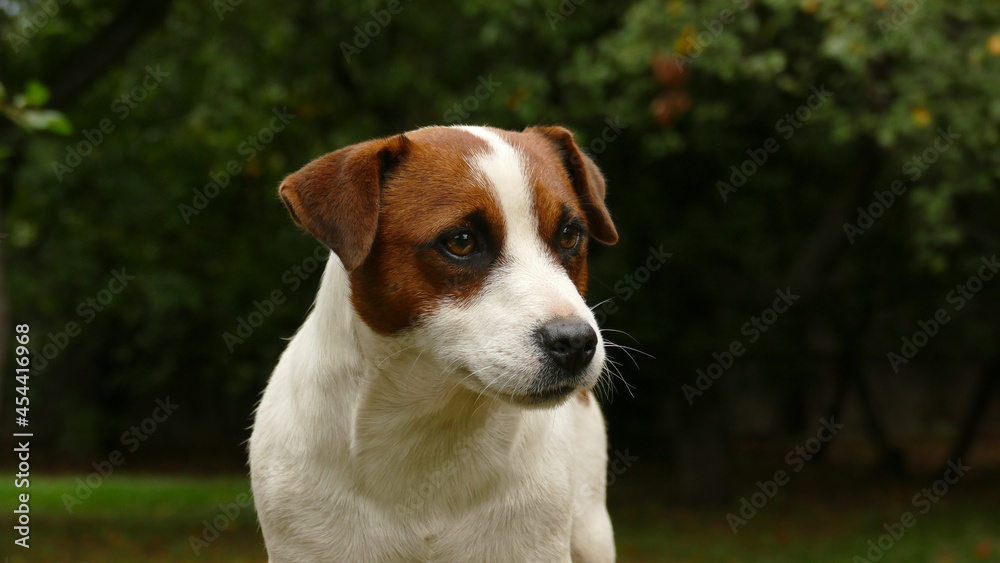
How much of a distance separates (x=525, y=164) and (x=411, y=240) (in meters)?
0.50

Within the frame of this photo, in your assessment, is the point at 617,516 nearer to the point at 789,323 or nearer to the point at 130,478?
the point at 789,323

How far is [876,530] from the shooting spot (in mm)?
14094
